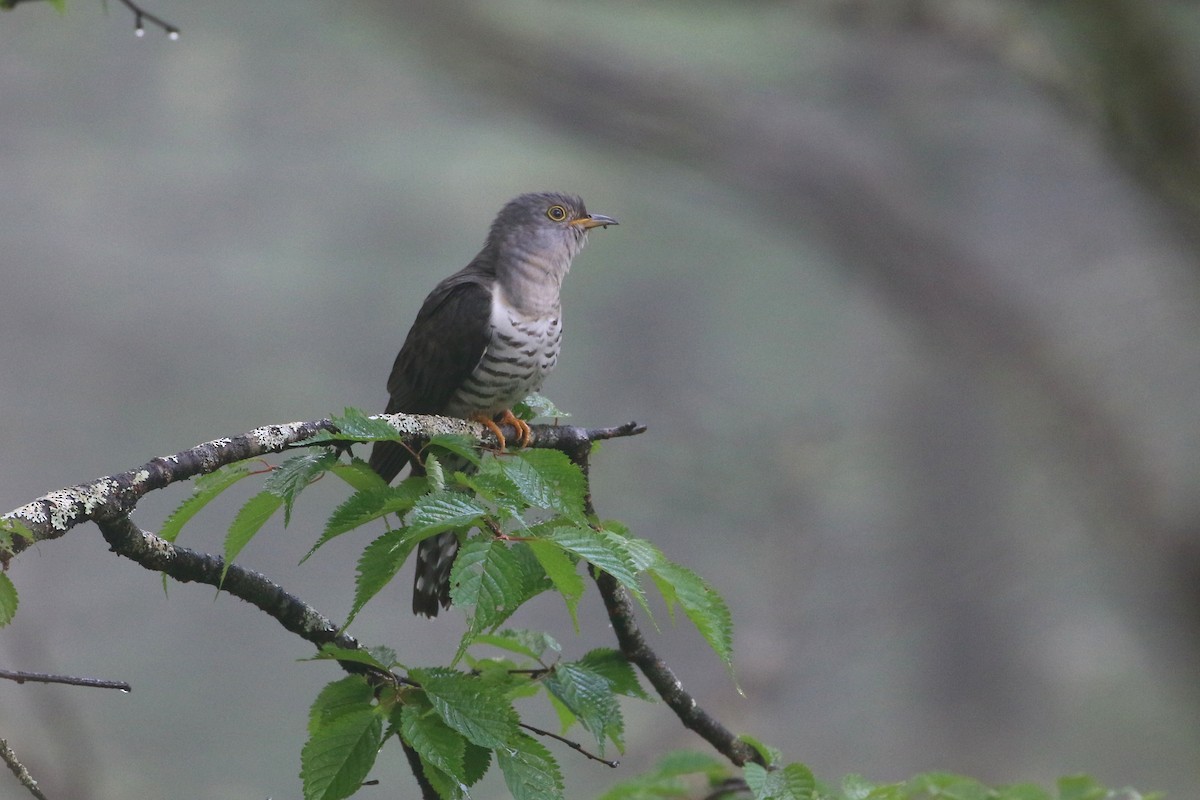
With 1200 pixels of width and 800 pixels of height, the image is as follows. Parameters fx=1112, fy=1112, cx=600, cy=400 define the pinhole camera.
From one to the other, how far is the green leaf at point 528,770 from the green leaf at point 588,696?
0.12 meters

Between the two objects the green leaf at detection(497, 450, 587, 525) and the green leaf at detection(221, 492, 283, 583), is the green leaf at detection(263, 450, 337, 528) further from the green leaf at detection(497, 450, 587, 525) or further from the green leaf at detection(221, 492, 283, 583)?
the green leaf at detection(497, 450, 587, 525)

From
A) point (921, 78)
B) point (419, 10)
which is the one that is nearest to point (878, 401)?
point (921, 78)

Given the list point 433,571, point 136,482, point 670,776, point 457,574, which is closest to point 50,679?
point 136,482

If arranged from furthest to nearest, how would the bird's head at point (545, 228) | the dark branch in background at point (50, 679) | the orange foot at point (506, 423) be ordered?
the bird's head at point (545, 228), the orange foot at point (506, 423), the dark branch in background at point (50, 679)

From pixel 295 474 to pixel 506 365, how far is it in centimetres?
118

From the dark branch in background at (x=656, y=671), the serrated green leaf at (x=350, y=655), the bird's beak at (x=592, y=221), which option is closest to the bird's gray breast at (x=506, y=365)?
the bird's beak at (x=592, y=221)

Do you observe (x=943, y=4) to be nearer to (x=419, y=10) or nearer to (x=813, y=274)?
(x=813, y=274)

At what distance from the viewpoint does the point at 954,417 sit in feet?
18.6

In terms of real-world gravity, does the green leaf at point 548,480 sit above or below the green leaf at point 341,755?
above

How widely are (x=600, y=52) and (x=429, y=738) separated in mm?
4070

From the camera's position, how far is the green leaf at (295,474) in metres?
0.94

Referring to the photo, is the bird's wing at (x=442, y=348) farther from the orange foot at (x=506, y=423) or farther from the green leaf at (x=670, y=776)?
the green leaf at (x=670, y=776)

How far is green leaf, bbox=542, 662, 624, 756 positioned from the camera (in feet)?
3.68

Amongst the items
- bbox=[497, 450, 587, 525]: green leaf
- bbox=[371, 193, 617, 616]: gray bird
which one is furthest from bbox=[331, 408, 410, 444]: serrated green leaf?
bbox=[371, 193, 617, 616]: gray bird
